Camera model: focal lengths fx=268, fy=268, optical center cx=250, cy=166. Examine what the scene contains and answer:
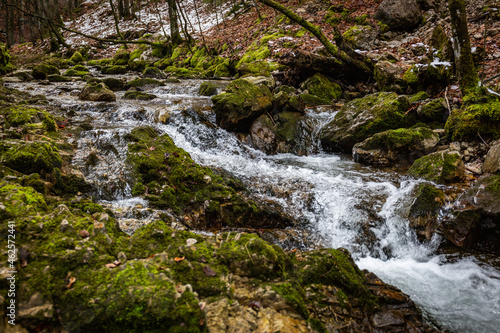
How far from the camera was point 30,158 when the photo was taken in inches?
152

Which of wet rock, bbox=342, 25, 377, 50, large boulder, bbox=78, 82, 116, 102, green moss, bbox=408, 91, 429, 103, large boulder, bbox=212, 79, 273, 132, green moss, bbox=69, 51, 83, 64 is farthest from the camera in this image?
green moss, bbox=69, 51, 83, 64

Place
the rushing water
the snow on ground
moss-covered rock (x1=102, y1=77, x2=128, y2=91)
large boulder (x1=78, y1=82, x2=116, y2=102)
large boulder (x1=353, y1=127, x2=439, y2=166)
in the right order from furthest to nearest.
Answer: the snow on ground, moss-covered rock (x1=102, y1=77, x2=128, y2=91), large boulder (x1=78, y1=82, x2=116, y2=102), large boulder (x1=353, y1=127, x2=439, y2=166), the rushing water

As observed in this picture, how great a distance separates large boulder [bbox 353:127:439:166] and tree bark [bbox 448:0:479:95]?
4.60ft

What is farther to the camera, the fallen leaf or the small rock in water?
the small rock in water

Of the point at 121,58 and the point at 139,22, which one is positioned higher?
the point at 139,22

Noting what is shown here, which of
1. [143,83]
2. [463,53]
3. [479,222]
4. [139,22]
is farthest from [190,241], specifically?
[139,22]

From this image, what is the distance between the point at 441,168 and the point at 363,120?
2.82 meters

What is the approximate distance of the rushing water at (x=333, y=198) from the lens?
3564 millimetres

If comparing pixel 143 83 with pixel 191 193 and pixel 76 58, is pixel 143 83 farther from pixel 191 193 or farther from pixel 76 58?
pixel 76 58

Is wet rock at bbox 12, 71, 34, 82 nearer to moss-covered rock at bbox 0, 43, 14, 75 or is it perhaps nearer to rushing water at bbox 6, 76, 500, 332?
moss-covered rock at bbox 0, 43, 14, 75

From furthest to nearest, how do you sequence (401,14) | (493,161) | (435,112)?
(401,14), (435,112), (493,161)

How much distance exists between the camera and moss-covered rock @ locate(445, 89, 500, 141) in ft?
19.2

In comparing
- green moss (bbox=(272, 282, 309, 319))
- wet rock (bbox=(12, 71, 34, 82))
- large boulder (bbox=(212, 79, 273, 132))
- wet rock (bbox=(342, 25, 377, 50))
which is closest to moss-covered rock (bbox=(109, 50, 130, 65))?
wet rock (bbox=(12, 71, 34, 82))

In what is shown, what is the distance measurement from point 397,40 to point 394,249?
1239 cm
